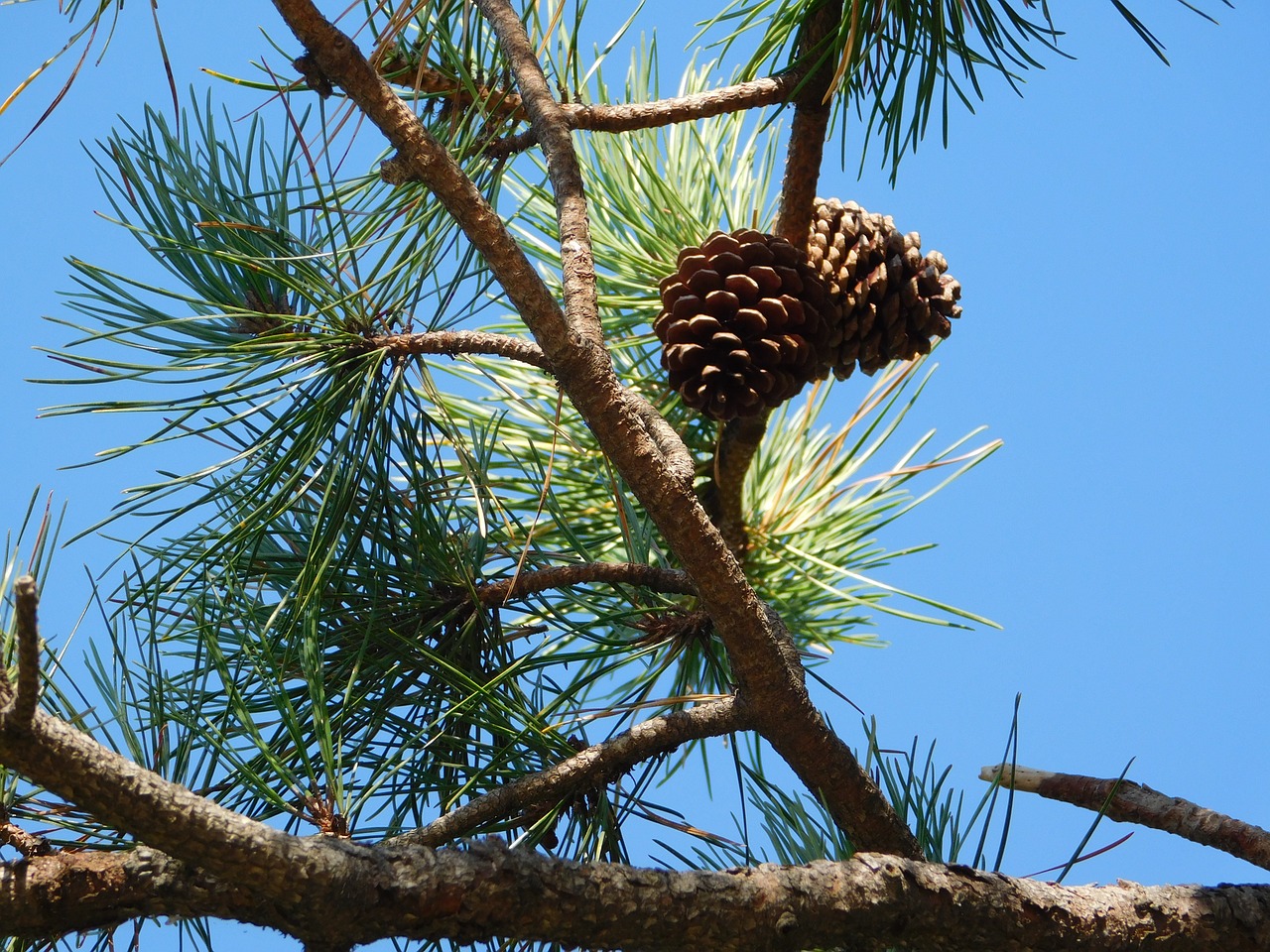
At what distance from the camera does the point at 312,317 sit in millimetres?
443

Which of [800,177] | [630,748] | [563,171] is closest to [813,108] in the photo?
[800,177]

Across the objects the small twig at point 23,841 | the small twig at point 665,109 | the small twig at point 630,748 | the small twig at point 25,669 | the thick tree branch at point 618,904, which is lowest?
the thick tree branch at point 618,904

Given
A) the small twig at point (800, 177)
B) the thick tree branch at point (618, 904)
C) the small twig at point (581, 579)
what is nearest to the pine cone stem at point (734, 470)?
the small twig at point (800, 177)

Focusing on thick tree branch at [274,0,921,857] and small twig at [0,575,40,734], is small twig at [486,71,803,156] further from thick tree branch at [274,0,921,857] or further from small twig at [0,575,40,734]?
small twig at [0,575,40,734]

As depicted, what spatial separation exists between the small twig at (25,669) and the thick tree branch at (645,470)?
0.17 m

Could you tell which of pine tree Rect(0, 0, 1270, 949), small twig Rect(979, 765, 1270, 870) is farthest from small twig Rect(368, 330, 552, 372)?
small twig Rect(979, 765, 1270, 870)

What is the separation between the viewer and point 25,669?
232 mm

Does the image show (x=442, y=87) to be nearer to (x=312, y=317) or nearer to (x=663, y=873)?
(x=312, y=317)

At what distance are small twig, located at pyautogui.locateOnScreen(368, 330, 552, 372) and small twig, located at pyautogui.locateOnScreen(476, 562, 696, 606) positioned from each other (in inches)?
3.5

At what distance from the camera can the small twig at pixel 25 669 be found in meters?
0.22

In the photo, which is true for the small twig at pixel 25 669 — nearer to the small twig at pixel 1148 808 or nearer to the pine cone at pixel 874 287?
the small twig at pixel 1148 808

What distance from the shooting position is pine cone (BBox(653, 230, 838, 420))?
548 mm

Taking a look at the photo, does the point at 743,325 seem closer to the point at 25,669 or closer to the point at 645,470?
the point at 645,470

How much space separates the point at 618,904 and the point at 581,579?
188mm
